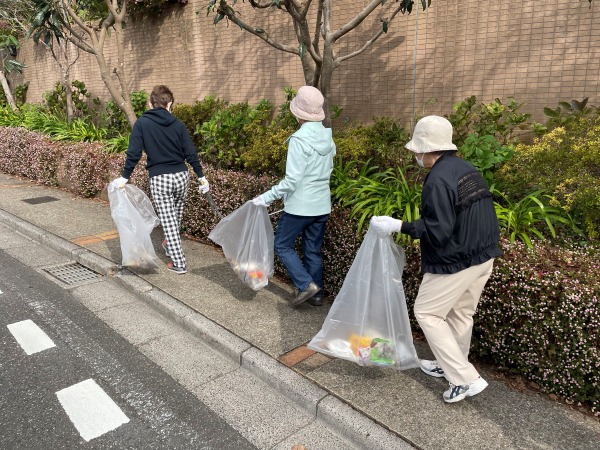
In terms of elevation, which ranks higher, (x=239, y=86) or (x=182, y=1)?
(x=182, y=1)

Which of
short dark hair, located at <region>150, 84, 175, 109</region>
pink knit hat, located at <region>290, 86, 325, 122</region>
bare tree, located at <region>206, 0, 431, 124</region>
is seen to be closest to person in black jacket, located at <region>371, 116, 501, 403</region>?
pink knit hat, located at <region>290, 86, 325, 122</region>

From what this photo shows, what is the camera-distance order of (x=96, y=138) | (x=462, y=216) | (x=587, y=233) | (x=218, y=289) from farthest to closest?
(x=96, y=138), (x=218, y=289), (x=587, y=233), (x=462, y=216)

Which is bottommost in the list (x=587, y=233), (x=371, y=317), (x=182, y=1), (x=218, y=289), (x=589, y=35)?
(x=218, y=289)

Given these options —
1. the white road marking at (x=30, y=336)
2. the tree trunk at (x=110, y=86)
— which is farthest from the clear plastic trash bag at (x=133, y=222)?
the tree trunk at (x=110, y=86)

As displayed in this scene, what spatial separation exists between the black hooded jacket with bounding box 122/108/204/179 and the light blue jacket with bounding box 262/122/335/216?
130 cm

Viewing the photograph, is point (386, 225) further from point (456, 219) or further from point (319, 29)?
point (319, 29)

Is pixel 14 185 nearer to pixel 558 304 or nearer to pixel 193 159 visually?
pixel 193 159

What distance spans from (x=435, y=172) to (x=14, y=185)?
9.44 m

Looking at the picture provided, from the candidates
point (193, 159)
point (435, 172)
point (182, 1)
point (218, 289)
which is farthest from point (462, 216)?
point (182, 1)

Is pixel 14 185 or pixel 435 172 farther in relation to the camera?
pixel 14 185

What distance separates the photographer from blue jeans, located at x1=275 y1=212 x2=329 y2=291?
12.8 feet

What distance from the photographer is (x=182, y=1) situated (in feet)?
28.3

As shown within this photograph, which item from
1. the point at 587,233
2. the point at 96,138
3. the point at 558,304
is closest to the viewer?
the point at 558,304

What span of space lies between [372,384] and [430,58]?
419 centimetres
